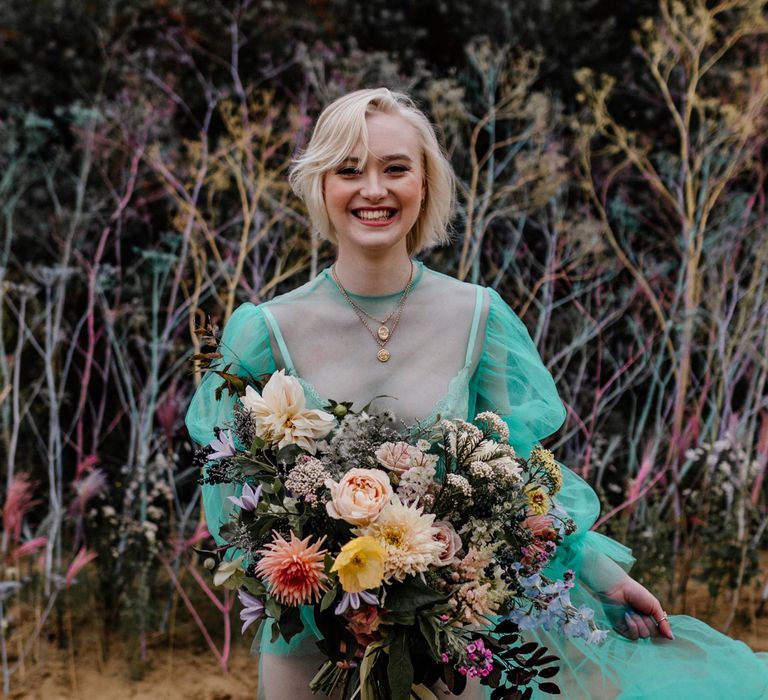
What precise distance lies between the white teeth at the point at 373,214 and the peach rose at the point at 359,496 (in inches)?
24.4

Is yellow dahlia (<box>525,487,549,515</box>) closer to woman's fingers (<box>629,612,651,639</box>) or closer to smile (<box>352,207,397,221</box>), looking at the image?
woman's fingers (<box>629,612,651,639</box>)

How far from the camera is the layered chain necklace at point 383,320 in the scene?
1789 millimetres

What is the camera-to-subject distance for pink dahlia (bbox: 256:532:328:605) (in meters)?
1.29

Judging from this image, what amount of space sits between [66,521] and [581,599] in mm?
3237

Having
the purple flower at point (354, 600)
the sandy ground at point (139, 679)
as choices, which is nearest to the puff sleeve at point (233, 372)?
the purple flower at point (354, 600)

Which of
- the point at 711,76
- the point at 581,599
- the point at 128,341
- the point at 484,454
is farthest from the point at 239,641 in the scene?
the point at 711,76

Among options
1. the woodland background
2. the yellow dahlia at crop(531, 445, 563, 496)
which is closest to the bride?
the yellow dahlia at crop(531, 445, 563, 496)

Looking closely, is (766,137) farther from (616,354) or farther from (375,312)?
(375,312)

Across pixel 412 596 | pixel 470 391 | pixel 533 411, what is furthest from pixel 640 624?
pixel 412 596

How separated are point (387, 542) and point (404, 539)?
0.03 meters

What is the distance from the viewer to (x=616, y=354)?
495 centimetres

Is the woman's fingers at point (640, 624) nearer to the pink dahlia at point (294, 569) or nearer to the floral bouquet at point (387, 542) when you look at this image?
the floral bouquet at point (387, 542)

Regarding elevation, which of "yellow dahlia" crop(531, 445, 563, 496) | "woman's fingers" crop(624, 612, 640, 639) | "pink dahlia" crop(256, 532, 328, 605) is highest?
"yellow dahlia" crop(531, 445, 563, 496)

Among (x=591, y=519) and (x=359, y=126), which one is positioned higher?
(x=359, y=126)
